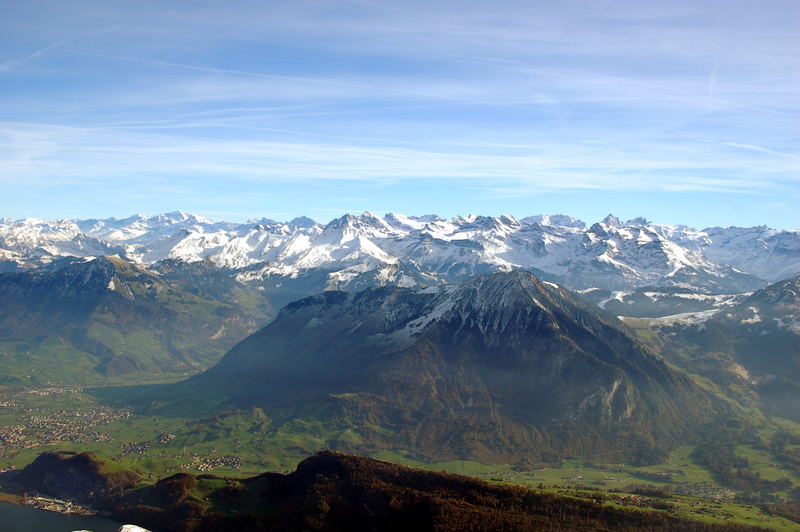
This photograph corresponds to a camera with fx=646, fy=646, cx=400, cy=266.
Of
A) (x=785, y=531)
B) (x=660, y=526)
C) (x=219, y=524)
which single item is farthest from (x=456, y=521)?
(x=785, y=531)

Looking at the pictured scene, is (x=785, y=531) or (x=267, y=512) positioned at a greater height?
(x=785, y=531)

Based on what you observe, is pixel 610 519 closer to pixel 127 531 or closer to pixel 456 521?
pixel 456 521

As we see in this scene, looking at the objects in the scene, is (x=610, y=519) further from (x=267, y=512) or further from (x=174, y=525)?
(x=174, y=525)

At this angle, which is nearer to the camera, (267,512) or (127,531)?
(127,531)

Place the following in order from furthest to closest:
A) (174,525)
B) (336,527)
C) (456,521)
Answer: (174,525) < (336,527) < (456,521)

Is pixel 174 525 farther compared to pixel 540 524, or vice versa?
pixel 174 525

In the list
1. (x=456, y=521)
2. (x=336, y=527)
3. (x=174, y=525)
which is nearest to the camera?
(x=456, y=521)

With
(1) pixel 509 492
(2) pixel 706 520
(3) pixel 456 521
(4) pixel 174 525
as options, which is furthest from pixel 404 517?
(2) pixel 706 520

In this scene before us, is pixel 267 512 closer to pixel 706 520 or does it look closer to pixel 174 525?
pixel 174 525

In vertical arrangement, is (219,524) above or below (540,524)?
below
